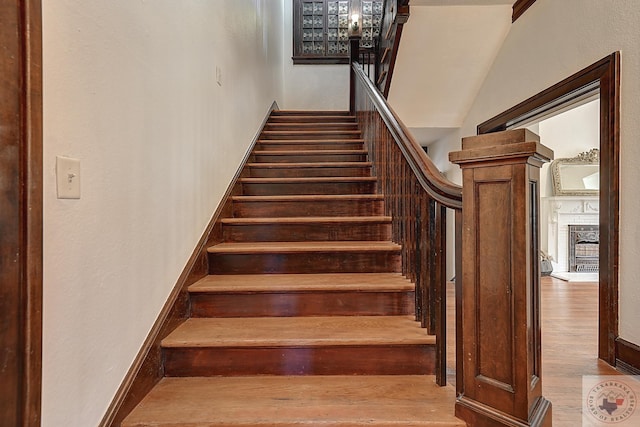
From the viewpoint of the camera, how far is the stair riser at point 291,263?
6.48ft

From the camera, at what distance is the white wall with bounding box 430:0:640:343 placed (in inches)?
70.7

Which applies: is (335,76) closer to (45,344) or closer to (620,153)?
(620,153)

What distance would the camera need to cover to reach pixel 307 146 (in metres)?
3.46

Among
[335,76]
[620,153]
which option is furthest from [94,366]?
[335,76]

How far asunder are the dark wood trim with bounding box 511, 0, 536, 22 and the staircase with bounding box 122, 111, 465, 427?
2143mm

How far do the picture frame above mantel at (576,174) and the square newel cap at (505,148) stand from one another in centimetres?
479

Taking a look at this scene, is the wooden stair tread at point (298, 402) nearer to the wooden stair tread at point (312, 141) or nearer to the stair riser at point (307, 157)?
the stair riser at point (307, 157)

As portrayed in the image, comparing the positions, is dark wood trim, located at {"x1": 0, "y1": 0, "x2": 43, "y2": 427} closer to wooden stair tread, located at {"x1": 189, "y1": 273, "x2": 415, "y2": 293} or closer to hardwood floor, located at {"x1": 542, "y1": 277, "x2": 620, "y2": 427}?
wooden stair tread, located at {"x1": 189, "y1": 273, "x2": 415, "y2": 293}

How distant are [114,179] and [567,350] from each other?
2.46 meters

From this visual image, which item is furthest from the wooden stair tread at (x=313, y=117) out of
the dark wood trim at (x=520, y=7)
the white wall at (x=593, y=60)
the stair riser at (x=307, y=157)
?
the dark wood trim at (x=520, y=7)

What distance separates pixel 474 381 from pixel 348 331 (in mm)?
553

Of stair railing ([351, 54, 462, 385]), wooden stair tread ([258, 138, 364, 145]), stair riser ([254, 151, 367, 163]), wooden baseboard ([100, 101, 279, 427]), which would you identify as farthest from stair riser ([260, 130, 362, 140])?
wooden baseboard ([100, 101, 279, 427])

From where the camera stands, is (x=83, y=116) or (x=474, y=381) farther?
(x=474, y=381)

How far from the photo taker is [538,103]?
269 cm
